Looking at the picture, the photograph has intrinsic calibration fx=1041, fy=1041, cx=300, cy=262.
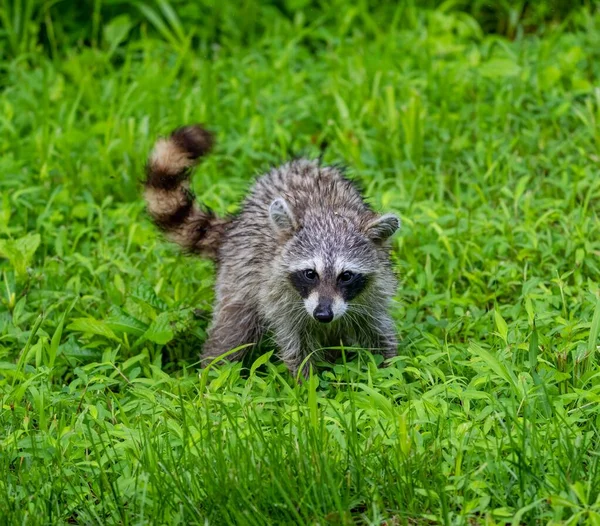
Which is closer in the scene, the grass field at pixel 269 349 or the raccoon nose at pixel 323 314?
the grass field at pixel 269 349

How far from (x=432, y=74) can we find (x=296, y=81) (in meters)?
0.98

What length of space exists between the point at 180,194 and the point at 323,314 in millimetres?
1195

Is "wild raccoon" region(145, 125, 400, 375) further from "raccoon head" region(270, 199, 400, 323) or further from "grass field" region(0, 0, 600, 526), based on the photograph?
"grass field" region(0, 0, 600, 526)

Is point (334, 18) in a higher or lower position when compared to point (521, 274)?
higher

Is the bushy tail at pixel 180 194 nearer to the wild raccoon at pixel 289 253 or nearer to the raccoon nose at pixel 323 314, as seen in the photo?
the wild raccoon at pixel 289 253

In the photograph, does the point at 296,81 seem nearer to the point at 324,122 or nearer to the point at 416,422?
the point at 324,122

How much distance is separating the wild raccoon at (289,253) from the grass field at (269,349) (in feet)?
0.64

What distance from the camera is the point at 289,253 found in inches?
189

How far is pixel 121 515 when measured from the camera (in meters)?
3.56

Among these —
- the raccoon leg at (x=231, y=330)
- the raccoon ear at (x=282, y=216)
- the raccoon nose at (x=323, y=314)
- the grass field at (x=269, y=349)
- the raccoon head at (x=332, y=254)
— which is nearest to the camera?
the grass field at (x=269, y=349)

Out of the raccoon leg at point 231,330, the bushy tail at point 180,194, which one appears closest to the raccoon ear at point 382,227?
the raccoon leg at point 231,330

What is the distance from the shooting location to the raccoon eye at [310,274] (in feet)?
15.5

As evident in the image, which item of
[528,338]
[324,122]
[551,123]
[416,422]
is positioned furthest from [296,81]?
[416,422]

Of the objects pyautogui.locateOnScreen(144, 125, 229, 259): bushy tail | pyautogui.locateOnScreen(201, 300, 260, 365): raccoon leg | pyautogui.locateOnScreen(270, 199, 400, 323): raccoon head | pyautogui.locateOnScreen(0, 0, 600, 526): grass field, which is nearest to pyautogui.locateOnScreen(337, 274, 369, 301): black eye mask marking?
pyautogui.locateOnScreen(270, 199, 400, 323): raccoon head
